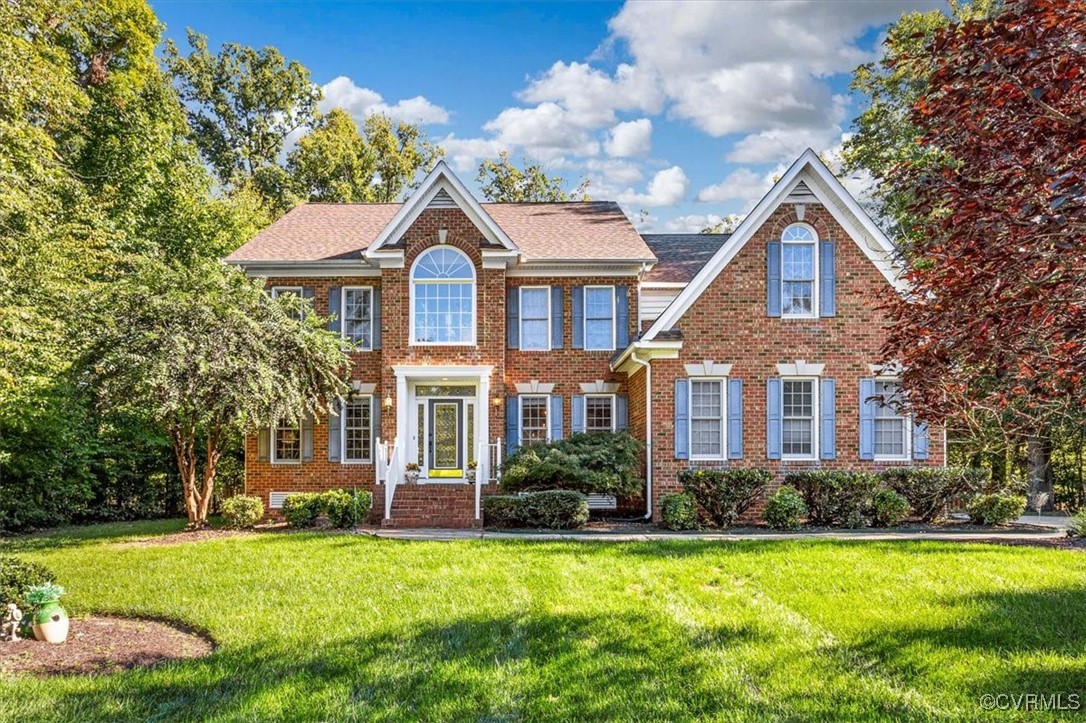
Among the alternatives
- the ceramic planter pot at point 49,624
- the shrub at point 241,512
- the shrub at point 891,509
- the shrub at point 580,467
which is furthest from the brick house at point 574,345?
the ceramic planter pot at point 49,624

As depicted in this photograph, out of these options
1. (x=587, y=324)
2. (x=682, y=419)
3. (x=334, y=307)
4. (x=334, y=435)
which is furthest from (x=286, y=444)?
(x=682, y=419)

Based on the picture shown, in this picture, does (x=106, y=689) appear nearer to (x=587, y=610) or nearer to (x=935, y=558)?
(x=587, y=610)

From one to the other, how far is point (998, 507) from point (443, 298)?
40.1 feet

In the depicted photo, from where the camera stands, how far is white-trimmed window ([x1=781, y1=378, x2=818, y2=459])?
53.3ft

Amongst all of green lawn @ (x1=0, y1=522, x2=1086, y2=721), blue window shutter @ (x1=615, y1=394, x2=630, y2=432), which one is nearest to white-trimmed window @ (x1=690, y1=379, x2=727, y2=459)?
blue window shutter @ (x1=615, y1=394, x2=630, y2=432)

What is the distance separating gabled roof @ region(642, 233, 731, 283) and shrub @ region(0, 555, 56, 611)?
1457cm

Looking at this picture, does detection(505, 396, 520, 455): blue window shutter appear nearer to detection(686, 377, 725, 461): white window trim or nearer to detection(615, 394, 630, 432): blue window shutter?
detection(615, 394, 630, 432): blue window shutter

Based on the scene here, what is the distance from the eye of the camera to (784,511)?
48.1ft

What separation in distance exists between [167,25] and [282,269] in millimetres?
13493

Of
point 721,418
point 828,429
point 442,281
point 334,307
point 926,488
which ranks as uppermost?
point 442,281

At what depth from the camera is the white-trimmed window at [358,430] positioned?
1838 centimetres

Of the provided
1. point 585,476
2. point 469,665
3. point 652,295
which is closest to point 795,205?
point 652,295

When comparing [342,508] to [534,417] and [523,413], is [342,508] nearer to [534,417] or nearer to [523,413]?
[523,413]

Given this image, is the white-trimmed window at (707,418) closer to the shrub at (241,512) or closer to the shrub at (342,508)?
the shrub at (342,508)
